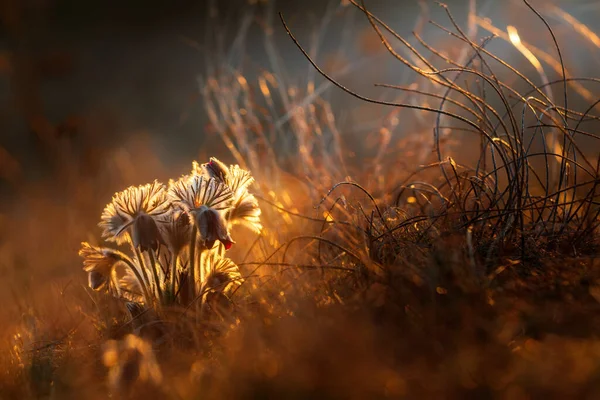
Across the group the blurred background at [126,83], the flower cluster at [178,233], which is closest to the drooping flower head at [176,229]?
the flower cluster at [178,233]

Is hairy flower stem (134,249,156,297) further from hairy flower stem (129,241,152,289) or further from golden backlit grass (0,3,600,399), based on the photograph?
golden backlit grass (0,3,600,399)

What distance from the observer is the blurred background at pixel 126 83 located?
3.18m

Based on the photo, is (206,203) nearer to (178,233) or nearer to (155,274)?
(178,233)

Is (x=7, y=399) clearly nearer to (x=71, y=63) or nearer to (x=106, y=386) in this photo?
(x=106, y=386)

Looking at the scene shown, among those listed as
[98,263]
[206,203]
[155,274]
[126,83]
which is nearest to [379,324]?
[206,203]

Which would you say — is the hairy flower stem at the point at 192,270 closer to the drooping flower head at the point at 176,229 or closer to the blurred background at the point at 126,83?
the drooping flower head at the point at 176,229

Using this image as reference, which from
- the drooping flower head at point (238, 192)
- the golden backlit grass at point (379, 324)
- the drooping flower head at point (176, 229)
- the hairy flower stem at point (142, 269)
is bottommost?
the golden backlit grass at point (379, 324)

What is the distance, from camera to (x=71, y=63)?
14.8 ft

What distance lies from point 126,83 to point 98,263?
7.59 metres

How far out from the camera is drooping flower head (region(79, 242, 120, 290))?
181 centimetres

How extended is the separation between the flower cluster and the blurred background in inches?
18.1

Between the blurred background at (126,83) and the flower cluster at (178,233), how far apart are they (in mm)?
459

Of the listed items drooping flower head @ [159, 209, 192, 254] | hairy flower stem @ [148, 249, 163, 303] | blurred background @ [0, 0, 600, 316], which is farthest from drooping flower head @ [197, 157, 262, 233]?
blurred background @ [0, 0, 600, 316]

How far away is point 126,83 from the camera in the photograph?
891cm
